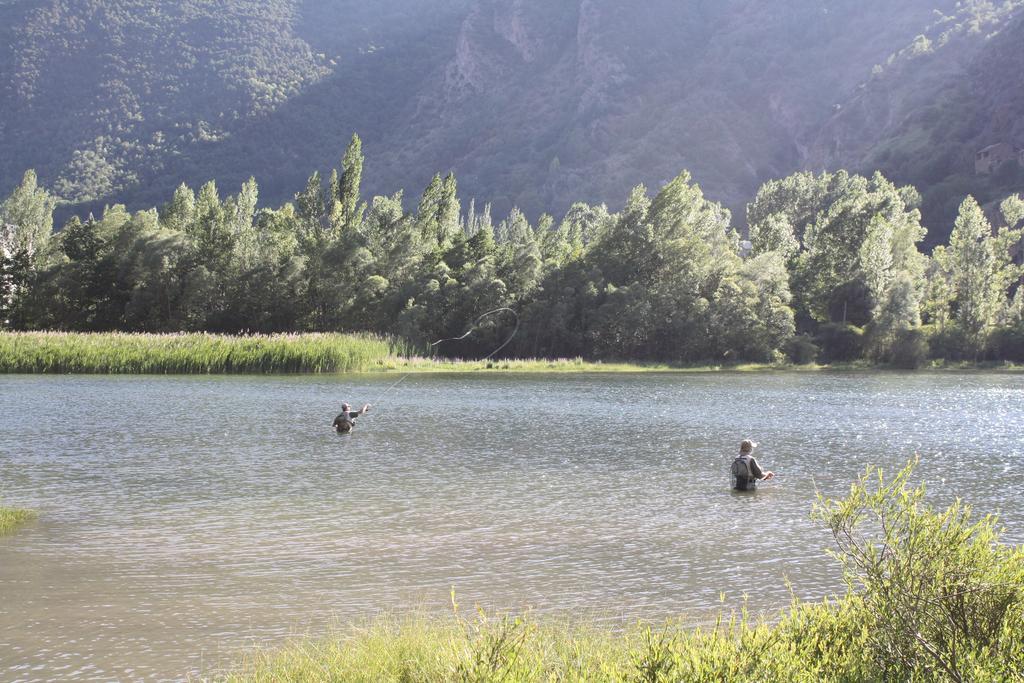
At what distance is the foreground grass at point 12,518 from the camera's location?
15.8 m

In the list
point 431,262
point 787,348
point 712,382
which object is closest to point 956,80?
point 787,348

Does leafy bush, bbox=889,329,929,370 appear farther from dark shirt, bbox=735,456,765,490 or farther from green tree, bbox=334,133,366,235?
dark shirt, bbox=735,456,765,490

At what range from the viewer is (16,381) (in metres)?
49.7

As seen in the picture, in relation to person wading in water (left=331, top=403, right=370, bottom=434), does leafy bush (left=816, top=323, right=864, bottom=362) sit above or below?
above

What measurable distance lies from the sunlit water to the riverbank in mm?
19956

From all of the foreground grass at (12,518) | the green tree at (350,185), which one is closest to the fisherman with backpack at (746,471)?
the foreground grass at (12,518)

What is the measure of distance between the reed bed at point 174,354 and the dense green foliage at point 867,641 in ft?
182

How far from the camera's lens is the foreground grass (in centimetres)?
1580

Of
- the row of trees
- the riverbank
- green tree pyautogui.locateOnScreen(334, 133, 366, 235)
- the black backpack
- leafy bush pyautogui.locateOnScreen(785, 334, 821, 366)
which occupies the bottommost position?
the black backpack

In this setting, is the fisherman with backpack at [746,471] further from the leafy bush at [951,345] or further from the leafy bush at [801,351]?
the leafy bush at [951,345]

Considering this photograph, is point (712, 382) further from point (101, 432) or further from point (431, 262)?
point (101, 432)

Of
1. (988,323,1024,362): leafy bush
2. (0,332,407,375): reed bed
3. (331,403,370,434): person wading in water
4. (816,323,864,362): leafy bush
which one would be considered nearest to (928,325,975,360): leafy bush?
(988,323,1024,362): leafy bush

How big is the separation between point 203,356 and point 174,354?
1876mm

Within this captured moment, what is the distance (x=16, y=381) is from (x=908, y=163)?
6396 inches
